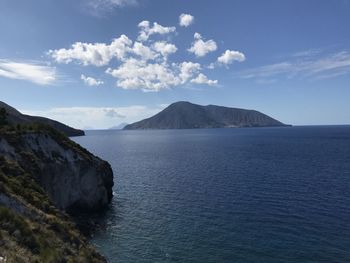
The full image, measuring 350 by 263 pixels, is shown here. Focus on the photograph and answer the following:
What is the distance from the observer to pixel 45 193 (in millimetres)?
38844

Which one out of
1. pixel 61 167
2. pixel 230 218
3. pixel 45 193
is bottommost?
pixel 230 218

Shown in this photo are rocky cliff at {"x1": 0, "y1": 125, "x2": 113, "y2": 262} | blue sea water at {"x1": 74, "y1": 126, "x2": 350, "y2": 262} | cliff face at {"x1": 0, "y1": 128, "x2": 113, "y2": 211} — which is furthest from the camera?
cliff face at {"x1": 0, "y1": 128, "x2": 113, "y2": 211}

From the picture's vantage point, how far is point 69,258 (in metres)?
24.2

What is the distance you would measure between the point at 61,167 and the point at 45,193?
63.7 ft

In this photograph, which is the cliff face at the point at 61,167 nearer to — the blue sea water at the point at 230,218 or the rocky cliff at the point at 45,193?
the rocky cliff at the point at 45,193

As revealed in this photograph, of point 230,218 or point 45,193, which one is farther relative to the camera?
point 230,218

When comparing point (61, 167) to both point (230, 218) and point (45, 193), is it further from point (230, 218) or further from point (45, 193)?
point (230, 218)

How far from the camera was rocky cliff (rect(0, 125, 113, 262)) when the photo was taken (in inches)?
899

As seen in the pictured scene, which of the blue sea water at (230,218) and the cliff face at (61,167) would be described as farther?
the cliff face at (61,167)

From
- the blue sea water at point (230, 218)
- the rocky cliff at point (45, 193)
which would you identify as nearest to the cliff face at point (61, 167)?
the rocky cliff at point (45, 193)

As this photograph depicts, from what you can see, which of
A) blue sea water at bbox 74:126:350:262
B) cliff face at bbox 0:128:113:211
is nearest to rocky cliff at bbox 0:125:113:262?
cliff face at bbox 0:128:113:211

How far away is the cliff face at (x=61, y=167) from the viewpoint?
5141 centimetres

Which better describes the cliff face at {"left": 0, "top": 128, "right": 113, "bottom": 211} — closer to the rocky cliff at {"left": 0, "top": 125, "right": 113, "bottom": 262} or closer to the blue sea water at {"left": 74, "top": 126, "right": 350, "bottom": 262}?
the rocky cliff at {"left": 0, "top": 125, "right": 113, "bottom": 262}

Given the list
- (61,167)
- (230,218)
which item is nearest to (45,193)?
(61,167)
